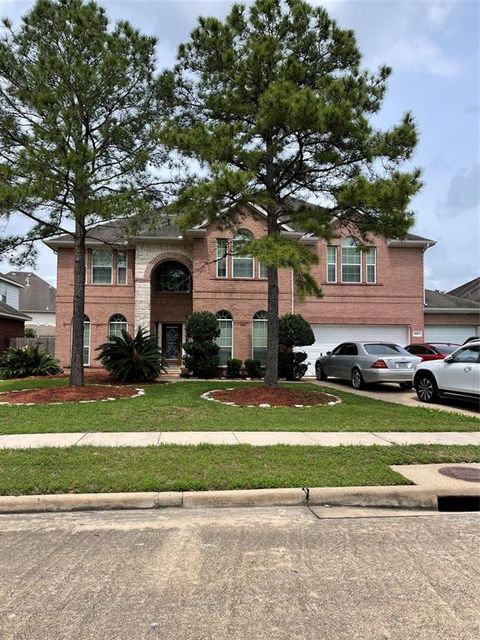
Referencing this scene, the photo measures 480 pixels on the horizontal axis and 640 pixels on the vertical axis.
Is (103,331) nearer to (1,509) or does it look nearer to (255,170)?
(255,170)

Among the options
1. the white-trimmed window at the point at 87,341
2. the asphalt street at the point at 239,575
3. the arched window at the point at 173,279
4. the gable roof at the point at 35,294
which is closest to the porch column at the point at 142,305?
the arched window at the point at 173,279

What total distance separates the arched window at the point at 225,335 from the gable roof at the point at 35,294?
31.5 m

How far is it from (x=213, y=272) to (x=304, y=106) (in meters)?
11.8

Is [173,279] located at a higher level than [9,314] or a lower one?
higher

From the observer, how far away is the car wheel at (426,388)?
12623mm

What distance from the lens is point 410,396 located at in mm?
14266

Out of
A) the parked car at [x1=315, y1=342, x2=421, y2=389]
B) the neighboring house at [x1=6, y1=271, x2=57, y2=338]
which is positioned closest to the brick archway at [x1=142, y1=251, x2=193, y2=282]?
the parked car at [x1=315, y1=342, x2=421, y2=389]

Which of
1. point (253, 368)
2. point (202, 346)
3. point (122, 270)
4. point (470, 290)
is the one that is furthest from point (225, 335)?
point (470, 290)

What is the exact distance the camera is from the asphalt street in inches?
119

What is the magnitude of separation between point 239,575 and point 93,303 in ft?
65.5

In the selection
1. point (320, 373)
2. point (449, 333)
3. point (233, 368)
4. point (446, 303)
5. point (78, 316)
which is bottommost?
point (320, 373)

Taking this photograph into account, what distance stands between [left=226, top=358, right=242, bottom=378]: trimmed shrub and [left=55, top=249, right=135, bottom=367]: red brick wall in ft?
17.4

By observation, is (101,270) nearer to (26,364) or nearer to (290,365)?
(26,364)

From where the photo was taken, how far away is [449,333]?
24.3 meters
